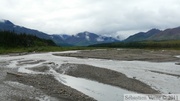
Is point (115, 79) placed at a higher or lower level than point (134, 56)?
lower

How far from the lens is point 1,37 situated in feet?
541

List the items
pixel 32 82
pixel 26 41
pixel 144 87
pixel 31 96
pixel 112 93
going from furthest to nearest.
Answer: pixel 26 41, pixel 32 82, pixel 144 87, pixel 112 93, pixel 31 96

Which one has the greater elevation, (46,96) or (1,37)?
(1,37)

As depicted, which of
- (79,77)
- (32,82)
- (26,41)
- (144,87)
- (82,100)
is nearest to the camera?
(82,100)

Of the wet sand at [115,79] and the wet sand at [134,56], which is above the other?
the wet sand at [134,56]

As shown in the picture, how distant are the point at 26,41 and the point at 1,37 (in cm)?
2549

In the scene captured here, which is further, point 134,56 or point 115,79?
point 134,56

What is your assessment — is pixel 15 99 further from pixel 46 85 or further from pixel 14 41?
pixel 14 41

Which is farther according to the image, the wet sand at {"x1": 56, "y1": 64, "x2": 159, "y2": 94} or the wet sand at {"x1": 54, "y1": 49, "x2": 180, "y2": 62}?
the wet sand at {"x1": 54, "y1": 49, "x2": 180, "y2": 62}

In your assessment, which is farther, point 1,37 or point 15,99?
point 1,37

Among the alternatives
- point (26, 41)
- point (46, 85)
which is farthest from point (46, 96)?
point (26, 41)

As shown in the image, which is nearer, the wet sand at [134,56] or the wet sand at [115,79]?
the wet sand at [115,79]

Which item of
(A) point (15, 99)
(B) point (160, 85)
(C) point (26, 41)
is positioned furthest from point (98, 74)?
(C) point (26, 41)

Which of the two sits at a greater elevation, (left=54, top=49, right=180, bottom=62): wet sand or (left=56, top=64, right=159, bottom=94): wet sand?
(left=54, top=49, right=180, bottom=62): wet sand
